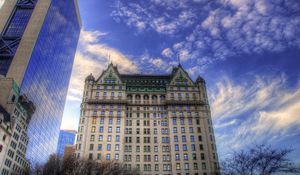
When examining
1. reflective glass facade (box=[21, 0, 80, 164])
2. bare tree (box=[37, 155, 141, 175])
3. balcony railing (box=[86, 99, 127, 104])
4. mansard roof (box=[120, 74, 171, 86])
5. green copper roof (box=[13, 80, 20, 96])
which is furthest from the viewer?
reflective glass facade (box=[21, 0, 80, 164])

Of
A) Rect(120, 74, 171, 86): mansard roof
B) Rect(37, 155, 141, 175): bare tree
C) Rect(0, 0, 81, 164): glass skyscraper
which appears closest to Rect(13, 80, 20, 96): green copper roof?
Rect(0, 0, 81, 164): glass skyscraper

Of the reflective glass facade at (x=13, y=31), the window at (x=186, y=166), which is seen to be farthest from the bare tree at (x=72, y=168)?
the reflective glass facade at (x=13, y=31)

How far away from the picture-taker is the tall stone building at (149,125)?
8938 cm

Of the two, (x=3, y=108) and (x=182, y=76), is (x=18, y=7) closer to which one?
(x=3, y=108)

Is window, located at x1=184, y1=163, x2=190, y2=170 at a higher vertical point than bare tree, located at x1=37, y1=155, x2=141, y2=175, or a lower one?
higher

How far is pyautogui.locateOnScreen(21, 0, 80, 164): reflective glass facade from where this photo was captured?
116625mm

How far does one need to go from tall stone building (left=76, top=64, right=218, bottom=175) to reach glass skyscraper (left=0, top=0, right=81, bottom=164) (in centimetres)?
3241

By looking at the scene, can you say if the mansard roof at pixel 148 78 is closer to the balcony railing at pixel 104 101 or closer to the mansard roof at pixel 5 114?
the balcony railing at pixel 104 101

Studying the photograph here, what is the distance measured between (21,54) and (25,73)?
40.0ft

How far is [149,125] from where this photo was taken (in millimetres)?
99812

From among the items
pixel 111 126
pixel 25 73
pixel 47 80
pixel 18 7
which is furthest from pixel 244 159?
pixel 18 7

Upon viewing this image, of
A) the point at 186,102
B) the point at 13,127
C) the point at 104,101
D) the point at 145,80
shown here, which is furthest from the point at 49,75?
the point at 186,102

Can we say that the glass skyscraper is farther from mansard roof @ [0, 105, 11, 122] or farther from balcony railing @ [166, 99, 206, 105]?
balcony railing @ [166, 99, 206, 105]

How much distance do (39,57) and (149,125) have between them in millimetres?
69543
